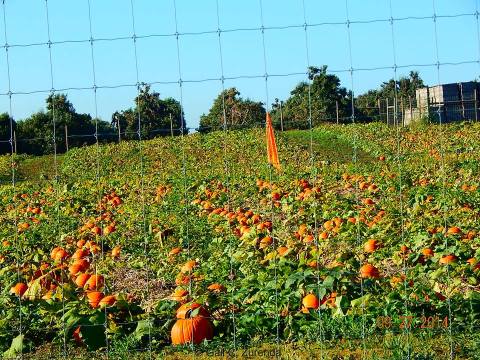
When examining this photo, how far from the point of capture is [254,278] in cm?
481

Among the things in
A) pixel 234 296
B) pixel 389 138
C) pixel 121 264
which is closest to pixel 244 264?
pixel 234 296

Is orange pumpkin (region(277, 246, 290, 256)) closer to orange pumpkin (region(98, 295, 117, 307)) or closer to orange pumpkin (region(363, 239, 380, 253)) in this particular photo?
orange pumpkin (region(363, 239, 380, 253))

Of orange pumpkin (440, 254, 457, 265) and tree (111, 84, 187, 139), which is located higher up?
tree (111, 84, 187, 139)

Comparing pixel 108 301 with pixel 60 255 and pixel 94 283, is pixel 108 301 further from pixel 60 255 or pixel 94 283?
pixel 60 255

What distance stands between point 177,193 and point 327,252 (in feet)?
14.1

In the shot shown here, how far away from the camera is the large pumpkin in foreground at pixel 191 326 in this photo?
13.8 feet

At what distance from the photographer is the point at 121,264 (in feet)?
19.9

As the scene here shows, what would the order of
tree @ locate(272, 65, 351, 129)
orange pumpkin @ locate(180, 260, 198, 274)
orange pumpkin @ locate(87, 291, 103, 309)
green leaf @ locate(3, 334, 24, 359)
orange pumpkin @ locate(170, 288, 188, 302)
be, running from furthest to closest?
tree @ locate(272, 65, 351, 129)
orange pumpkin @ locate(180, 260, 198, 274)
orange pumpkin @ locate(170, 288, 188, 302)
orange pumpkin @ locate(87, 291, 103, 309)
green leaf @ locate(3, 334, 24, 359)

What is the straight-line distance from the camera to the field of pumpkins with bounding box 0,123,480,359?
4227 millimetres

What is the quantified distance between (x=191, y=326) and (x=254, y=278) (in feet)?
2.36

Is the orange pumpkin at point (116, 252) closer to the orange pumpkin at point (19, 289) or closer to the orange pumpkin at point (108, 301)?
the orange pumpkin at point (19, 289)

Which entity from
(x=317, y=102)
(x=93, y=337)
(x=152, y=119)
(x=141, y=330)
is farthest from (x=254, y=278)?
(x=317, y=102)

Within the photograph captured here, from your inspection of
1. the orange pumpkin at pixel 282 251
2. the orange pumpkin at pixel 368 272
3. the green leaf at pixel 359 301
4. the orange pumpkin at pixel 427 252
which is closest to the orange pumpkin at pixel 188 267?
the orange pumpkin at pixel 282 251

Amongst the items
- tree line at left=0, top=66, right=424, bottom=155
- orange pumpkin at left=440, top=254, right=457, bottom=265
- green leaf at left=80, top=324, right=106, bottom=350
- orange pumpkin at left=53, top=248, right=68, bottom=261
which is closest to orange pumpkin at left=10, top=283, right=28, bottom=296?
green leaf at left=80, top=324, right=106, bottom=350
